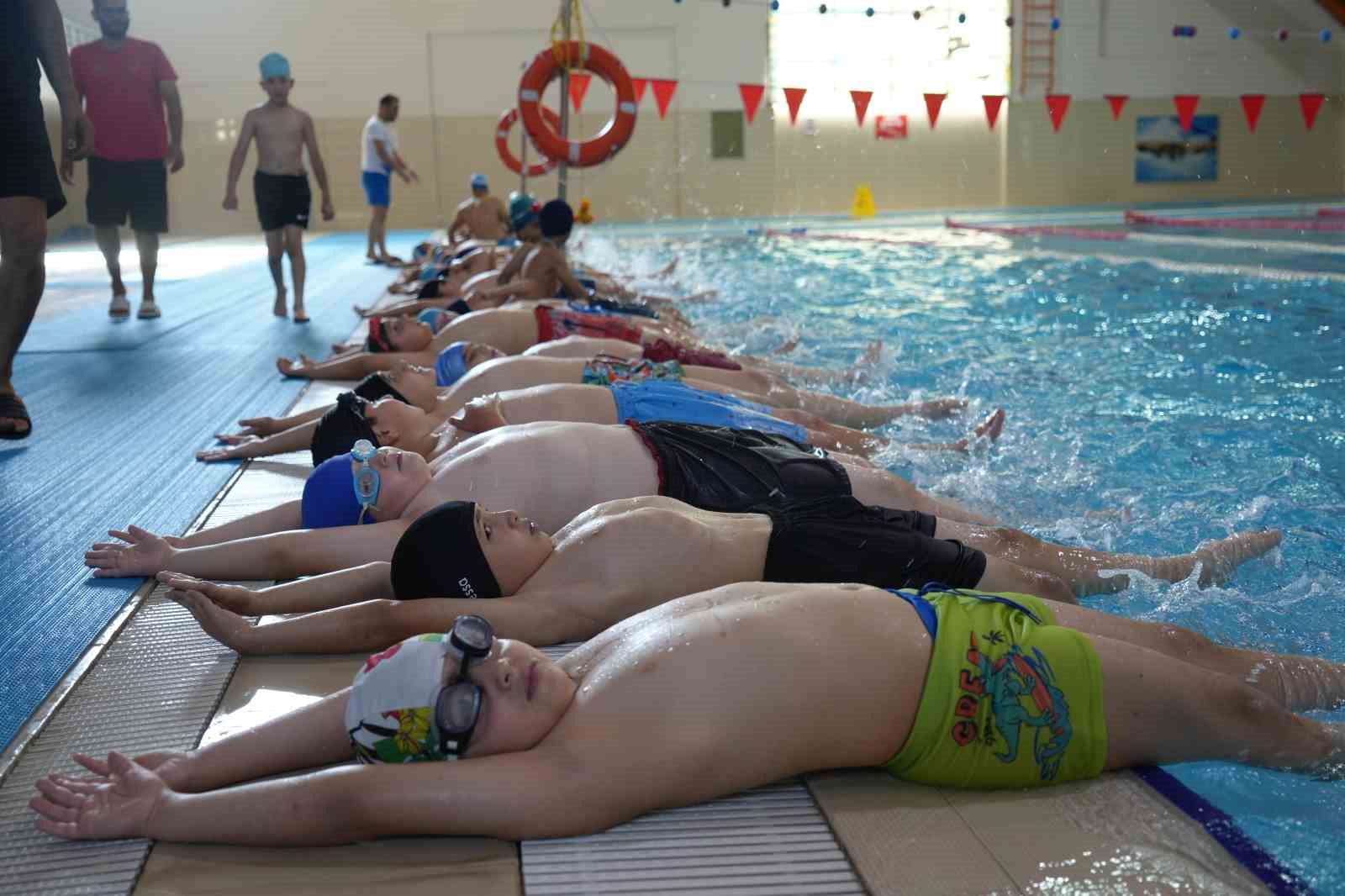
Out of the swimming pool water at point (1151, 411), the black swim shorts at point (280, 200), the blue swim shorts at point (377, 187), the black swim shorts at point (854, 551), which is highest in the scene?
the blue swim shorts at point (377, 187)

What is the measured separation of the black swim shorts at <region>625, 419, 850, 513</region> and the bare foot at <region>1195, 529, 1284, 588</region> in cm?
95

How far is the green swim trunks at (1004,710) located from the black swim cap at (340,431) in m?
2.03

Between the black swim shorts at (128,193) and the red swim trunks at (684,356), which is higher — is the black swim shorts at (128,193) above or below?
above

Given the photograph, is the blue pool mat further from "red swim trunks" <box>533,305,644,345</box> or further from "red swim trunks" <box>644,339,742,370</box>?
"red swim trunks" <box>644,339,742,370</box>

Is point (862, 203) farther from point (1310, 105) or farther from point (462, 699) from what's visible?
point (462, 699)

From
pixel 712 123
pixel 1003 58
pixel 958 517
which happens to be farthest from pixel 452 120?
pixel 958 517

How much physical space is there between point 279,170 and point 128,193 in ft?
3.28

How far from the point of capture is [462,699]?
1858 mm

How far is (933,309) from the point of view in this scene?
938 cm

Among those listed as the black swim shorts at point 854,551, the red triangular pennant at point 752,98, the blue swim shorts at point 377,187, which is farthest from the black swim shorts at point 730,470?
the red triangular pennant at point 752,98

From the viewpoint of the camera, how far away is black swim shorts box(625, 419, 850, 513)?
302 centimetres

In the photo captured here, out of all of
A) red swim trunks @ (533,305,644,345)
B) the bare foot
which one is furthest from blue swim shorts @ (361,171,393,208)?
the bare foot

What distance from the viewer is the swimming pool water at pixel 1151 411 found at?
297cm

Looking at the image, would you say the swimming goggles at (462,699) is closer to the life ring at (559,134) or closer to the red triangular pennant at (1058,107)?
the life ring at (559,134)
